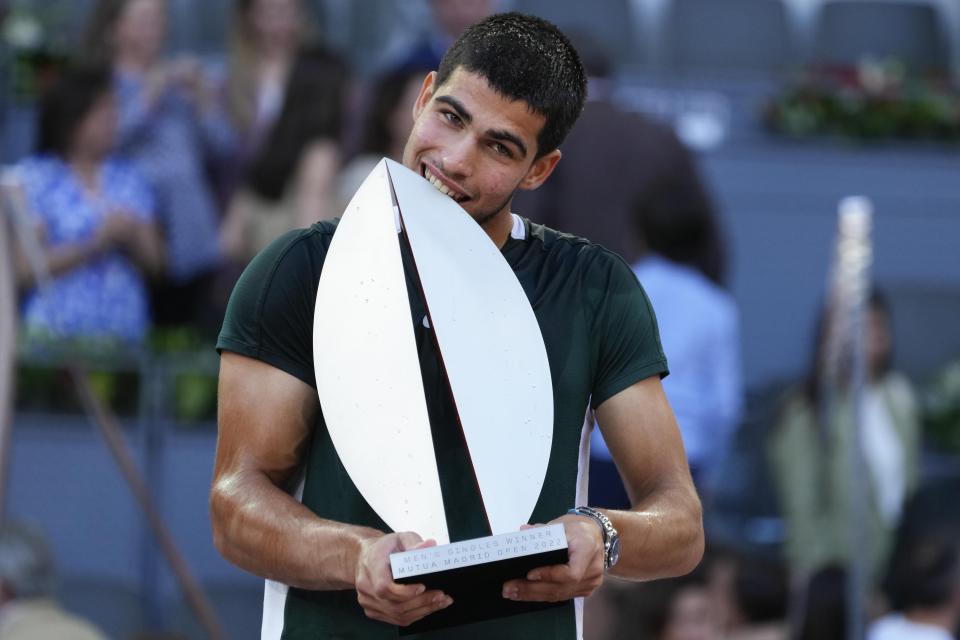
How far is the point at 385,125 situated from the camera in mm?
5156

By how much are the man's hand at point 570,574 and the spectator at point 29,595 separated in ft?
7.45

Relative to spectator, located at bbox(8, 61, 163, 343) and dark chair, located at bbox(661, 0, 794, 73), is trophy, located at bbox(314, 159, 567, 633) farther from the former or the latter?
dark chair, located at bbox(661, 0, 794, 73)

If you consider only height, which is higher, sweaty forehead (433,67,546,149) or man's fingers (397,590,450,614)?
sweaty forehead (433,67,546,149)

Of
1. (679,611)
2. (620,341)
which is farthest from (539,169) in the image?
(679,611)

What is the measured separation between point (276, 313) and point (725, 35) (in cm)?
716

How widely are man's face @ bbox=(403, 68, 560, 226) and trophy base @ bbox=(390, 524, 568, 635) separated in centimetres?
46

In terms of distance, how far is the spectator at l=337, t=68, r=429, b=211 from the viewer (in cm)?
506

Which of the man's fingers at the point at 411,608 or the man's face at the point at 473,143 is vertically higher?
the man's face at the point at 473,143

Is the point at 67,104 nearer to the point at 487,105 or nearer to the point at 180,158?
the point at 180,158

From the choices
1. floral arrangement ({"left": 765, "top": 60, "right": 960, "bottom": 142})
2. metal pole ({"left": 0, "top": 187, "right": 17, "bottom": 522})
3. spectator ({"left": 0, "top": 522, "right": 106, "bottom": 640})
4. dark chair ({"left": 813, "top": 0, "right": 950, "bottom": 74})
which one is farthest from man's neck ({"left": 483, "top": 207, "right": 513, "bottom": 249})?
dark chair ({"left": 813, "top": 0, "right": 950, "bottom": 74})

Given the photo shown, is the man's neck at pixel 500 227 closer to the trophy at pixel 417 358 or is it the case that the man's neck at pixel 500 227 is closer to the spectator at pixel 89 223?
the trophy at pixel 417 358

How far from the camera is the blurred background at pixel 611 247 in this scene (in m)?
4.34

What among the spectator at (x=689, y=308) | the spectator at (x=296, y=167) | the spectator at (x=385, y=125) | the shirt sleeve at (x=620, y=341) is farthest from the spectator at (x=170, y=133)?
the shirt sleeve at (x=620, y=341)

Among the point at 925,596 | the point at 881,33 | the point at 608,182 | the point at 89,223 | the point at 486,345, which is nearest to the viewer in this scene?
the point at 486,345
